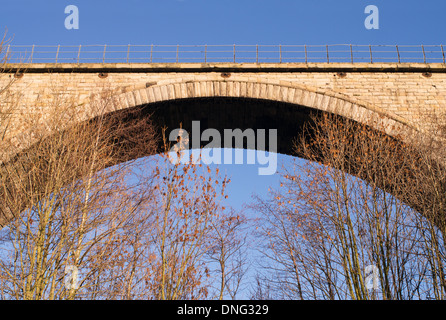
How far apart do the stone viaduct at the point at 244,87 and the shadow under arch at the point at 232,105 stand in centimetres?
3

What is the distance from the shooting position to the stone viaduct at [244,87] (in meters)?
14.6

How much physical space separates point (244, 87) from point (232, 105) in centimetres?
79

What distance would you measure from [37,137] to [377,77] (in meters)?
11.4

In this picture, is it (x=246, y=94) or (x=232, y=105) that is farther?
(x=232, y=105)

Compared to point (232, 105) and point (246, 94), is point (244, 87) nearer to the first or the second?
point (246, 94)

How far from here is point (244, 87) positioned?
49.3 ft

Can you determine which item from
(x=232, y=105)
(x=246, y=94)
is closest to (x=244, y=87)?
(x=246, y=94)

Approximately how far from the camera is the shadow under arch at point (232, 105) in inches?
571

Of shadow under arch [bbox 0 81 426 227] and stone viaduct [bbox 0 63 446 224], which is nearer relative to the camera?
shadow under arch [bbox 0 81 426 227]

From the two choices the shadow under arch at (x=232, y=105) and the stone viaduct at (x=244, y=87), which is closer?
the shadow under arch at (x=232, y=105)

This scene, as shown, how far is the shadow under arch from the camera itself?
14508mm

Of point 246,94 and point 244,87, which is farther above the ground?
point 244,87

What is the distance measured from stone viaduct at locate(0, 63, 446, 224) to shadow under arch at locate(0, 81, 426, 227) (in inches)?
1.4

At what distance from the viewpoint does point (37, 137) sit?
10055mm
